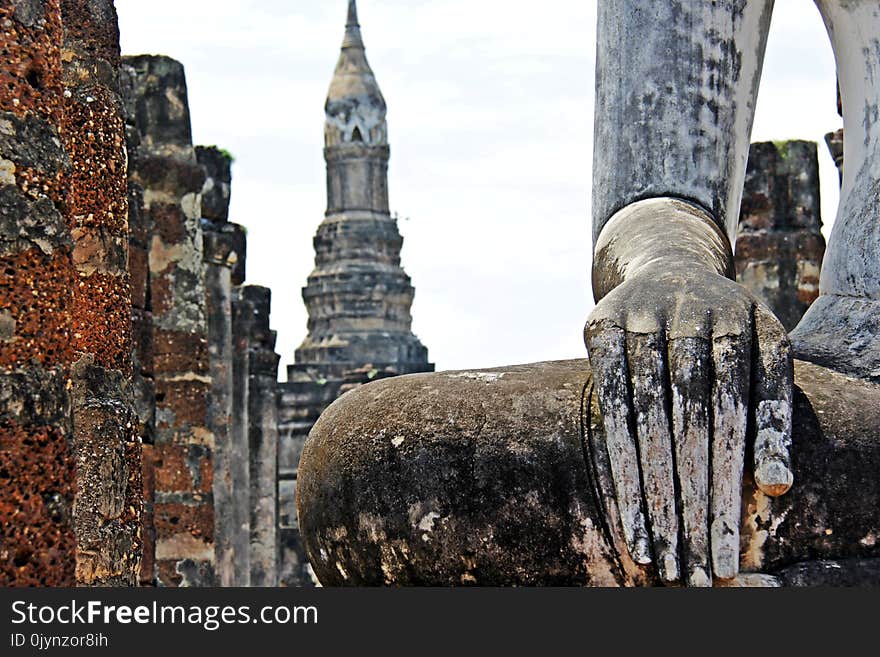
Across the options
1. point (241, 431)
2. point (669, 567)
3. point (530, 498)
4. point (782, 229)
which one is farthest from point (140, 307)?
point (241, 431)

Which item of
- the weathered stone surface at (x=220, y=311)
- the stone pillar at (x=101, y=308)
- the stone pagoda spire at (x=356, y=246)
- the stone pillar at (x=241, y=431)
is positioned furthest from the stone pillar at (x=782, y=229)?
the stone pagoda spire at (x=356, y=246)

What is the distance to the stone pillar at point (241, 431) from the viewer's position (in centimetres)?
1712

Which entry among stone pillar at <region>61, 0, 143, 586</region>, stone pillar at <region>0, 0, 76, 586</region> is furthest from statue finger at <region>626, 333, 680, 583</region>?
stone pillar at <region>61, 0, 143, 586</region>

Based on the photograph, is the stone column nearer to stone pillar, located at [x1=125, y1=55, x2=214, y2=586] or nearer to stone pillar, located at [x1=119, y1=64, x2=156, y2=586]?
stone pillar, located at [x1=125, y1=55, x2=214, y2=586]

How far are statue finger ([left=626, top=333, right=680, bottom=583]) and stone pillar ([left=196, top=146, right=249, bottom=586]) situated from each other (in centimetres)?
1017

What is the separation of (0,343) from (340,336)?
35122 millimetres

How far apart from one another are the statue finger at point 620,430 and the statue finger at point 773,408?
245mm

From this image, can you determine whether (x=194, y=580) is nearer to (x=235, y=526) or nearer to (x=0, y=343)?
(x=235, y=526)

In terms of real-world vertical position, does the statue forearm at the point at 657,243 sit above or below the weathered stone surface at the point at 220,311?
below

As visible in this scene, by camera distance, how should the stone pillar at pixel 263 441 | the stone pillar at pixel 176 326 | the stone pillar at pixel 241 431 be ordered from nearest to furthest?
1. the stone pillar at pixel 176 326
2. the stone pillar at pixel 241 431
3. the stone pillar at pixel 263 441

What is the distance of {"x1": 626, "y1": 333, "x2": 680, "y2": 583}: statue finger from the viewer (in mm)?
4113

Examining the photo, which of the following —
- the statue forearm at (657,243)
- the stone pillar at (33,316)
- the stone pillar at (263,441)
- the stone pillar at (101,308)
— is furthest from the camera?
the stone pillar at (263,441)

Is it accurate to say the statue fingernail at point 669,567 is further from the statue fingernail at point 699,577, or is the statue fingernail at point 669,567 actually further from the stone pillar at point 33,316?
the stone pillar at point 33,316

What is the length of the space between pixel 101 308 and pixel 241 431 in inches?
410
